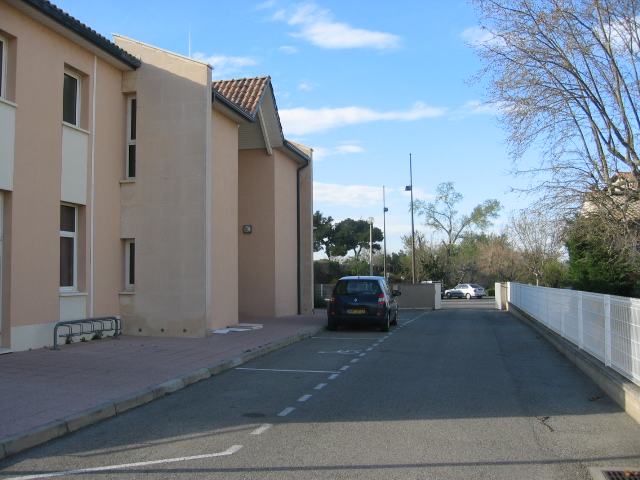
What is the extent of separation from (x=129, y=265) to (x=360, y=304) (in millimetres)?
6492

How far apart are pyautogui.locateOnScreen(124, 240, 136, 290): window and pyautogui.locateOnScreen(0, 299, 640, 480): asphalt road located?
17.7 feet

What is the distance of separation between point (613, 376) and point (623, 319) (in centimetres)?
81

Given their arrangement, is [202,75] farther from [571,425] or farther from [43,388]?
[571,425]

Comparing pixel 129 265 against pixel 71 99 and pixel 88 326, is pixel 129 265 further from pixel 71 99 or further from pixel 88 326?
pixel 71 99

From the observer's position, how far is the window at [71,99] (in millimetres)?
12750

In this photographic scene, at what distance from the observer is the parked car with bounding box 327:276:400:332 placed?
56.0 ft

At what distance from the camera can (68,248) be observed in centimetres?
1277

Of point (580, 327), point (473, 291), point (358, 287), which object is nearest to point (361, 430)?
point (580, 327)

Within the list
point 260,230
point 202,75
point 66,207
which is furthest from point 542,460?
point 260,230

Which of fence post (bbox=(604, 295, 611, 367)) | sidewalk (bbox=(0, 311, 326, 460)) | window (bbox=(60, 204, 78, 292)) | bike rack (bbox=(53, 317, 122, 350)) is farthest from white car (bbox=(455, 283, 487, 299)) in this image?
fence post (bbox=(604, 295, 611, 367))

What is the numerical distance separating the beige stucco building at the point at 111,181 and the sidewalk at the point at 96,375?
960 millimetres

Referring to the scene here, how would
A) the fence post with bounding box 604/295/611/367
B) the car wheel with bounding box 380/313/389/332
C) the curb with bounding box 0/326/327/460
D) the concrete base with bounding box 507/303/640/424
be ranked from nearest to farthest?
the curb with bounding box 0/326/327/460
the concrete base with bounding box 507/303/640/424
the fence post with bounding box 604/295/611/367
the car wheel with bounding box 380/313/389/332

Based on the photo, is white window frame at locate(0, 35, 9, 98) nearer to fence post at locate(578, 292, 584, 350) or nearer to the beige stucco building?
the beige stucco building

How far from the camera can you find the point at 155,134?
14.6 meters
